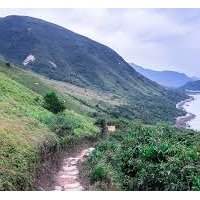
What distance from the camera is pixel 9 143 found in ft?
71.1

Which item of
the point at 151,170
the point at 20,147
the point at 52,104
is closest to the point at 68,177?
the point at 20,147

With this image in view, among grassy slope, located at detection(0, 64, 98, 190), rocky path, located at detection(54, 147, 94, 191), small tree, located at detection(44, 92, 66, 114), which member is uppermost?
small tree, located at detection(44, 92, 66, 114)

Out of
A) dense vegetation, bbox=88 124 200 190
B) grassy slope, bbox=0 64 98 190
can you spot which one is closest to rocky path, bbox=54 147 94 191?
dense vegetation, bbox=88 124 200 190

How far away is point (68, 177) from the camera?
23.5 m

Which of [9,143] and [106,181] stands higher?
[9,143]

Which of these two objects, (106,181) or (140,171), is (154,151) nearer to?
(140,171)

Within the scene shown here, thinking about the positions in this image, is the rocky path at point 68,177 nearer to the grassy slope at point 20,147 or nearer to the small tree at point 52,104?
the grassy slope at point 20,147

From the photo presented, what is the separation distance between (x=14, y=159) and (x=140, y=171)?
18.5ft

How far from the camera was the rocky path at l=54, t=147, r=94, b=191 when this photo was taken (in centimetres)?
2073

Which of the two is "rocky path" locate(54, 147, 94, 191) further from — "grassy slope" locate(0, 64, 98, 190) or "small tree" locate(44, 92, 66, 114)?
"small tree" locate(44, 92, 66, 114)

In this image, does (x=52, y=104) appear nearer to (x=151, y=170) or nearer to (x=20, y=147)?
(x=20, y=147)

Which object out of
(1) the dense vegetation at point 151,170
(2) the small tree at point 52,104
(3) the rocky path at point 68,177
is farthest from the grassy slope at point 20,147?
(2) the small tree at point 52,104
